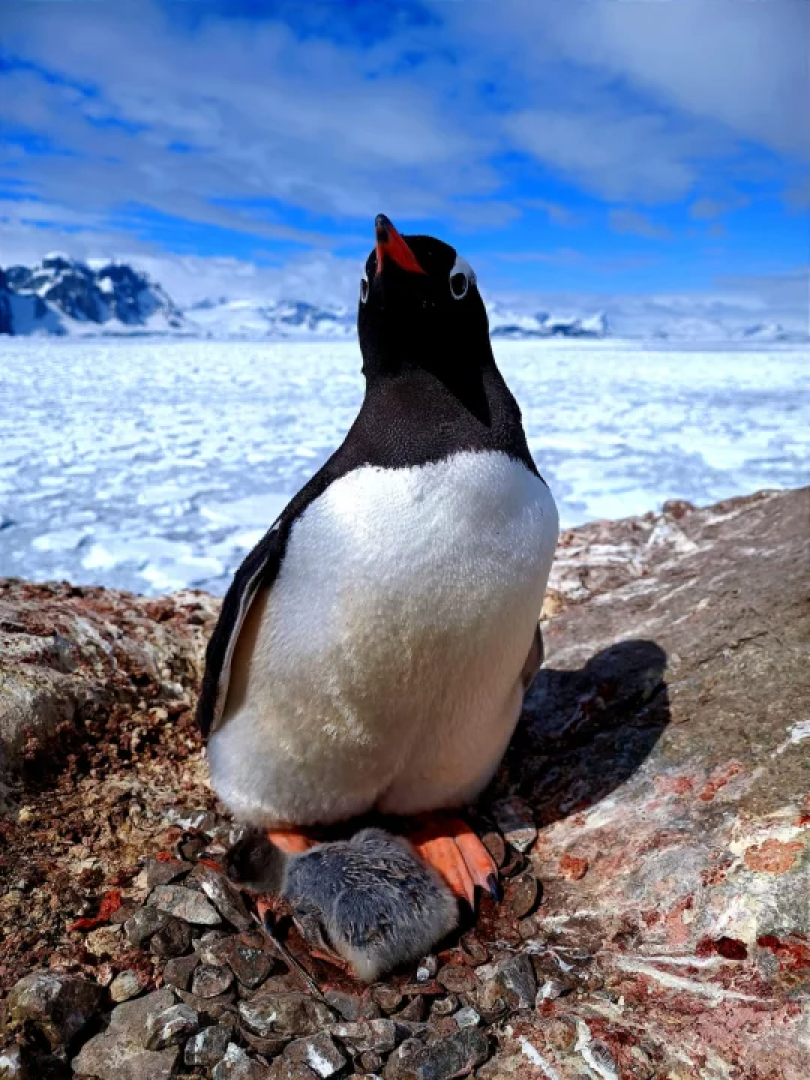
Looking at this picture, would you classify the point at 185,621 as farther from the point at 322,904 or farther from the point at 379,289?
the point at 379,289

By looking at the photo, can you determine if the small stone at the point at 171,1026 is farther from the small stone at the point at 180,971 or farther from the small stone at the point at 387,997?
the small stone at the point at 387,997

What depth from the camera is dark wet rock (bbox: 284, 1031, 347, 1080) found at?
4.50 feet

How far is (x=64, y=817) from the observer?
2033 millimetres

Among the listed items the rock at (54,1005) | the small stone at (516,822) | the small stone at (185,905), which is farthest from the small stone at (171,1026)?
the small stone at (516,822)

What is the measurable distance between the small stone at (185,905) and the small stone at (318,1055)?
379mm

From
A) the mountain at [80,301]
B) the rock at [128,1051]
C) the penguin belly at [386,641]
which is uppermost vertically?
the mountain at [80,301]

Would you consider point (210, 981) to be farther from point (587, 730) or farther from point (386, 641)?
point (587, 730)

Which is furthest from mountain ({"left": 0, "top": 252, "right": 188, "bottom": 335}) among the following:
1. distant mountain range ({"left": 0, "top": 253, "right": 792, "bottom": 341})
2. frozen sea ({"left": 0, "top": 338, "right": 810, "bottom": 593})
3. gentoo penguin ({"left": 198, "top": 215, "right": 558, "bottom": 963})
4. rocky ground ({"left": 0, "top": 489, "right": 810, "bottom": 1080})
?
gentoo penguin ({"left": 198, "top": 215, "right": 558, "bottom": 963})

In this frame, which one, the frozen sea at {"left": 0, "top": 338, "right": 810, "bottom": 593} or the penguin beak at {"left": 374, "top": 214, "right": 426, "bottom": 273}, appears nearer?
the penguin beak at {"left": 374, "top": 214, "right": 426, "bottom": 273}

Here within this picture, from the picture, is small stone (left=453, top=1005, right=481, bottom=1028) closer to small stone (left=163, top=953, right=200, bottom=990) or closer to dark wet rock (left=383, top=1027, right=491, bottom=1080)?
dark wet rock (left=383, top=1027, right=491, bottom=1080)

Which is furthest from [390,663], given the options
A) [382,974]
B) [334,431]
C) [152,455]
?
[334,431]

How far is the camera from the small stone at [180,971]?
157cm

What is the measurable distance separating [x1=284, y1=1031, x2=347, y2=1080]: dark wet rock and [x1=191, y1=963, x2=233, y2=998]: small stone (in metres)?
0.20

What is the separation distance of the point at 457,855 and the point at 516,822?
22cm
